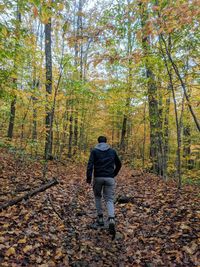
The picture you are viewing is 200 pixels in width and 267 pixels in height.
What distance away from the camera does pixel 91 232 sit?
197 inches

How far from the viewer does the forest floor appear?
150 inches

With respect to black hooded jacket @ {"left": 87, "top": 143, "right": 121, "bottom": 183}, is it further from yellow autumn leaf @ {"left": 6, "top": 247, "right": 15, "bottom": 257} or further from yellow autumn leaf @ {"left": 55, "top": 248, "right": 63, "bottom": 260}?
yellow autumn leaf @ {"left": 6, "top": 247, "right": 15, "bottom": 257}

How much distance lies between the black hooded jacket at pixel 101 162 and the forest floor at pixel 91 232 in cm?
130

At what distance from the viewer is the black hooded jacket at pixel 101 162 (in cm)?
547

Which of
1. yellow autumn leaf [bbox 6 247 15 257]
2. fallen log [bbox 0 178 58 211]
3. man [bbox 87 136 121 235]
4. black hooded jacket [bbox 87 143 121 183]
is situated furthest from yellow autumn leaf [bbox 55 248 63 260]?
fallen log [bbox 0 178 58 211]

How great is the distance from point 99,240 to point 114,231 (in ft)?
1.26

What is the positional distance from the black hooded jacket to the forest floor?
1.30m

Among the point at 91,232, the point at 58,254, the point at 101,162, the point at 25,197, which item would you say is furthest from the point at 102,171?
the point at 25,197

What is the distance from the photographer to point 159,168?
12266 mm

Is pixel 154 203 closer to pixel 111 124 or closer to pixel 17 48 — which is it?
pixel 17 48

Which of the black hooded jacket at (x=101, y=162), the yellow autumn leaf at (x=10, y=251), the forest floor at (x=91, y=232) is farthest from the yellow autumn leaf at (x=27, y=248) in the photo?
the black hooded jacket at (x=101, y=162)

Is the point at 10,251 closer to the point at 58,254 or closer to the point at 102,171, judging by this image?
the point at 58,254

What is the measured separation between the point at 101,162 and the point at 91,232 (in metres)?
1.66

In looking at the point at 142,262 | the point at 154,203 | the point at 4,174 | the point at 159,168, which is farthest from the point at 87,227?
the point at 159,168
